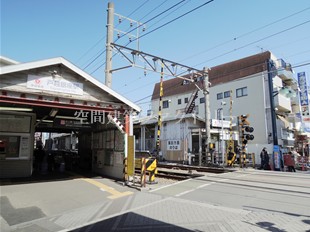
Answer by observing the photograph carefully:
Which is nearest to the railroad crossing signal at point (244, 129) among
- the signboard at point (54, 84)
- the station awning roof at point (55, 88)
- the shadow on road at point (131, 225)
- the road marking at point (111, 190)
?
the station awning roof at point (55, 88)

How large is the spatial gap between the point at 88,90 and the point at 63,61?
1.63 metres

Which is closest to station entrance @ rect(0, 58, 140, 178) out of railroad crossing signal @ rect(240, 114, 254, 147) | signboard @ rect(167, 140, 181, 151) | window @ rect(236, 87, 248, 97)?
railroad crossing signal @ rect(240, 114, 254, 147)

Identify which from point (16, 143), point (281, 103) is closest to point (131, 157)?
point (16, 143)

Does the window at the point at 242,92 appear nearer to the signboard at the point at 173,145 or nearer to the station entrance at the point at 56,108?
the signboard at the point at 173,145

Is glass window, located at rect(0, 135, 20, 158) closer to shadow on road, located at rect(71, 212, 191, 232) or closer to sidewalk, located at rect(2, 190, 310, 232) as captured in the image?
sidewalk, located at rect(2, 190, 310, 232)

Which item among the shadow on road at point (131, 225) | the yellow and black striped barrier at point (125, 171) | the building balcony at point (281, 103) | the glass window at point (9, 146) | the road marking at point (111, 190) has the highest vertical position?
the building balcony at point (281, 103)

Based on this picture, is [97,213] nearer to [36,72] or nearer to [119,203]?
[119,203]

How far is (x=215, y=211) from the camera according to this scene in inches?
267

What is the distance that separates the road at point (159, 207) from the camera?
5.85m

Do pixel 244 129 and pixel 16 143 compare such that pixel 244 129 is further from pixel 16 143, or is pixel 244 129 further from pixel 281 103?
pixel 281 103

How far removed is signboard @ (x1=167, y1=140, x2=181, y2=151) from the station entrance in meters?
9.76

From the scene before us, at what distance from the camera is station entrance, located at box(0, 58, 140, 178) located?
32.0 ft

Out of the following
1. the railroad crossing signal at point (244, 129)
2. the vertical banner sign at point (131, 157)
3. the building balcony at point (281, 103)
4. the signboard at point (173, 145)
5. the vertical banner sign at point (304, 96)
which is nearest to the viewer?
the vertical banner sign at point (131, 157)

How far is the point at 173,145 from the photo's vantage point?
25.3 m
